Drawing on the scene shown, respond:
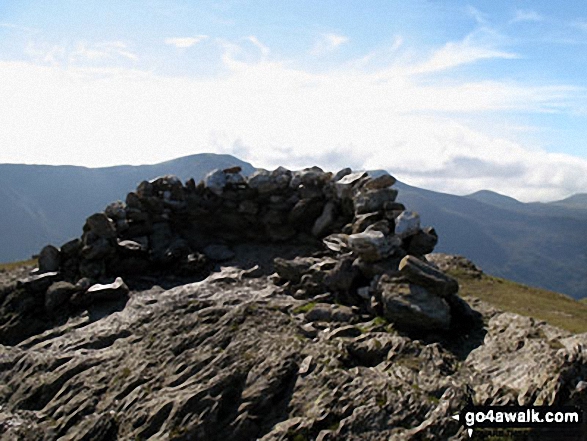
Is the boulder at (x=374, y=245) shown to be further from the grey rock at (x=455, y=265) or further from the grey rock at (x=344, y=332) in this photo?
the grey rock at (x=455, y=265)

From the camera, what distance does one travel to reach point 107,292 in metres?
32.1

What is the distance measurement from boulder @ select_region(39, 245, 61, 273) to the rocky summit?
9 cm

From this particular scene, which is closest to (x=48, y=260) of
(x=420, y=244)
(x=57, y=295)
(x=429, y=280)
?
(x=57, y=295)

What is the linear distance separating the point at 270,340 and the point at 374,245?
8.90 metres

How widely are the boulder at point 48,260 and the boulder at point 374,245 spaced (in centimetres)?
2230

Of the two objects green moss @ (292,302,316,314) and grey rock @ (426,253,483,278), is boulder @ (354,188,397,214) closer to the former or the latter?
green moss @ (292,302,316,314)

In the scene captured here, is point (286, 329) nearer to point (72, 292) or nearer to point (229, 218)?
point (72, 292)

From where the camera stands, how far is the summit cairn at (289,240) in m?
26.2

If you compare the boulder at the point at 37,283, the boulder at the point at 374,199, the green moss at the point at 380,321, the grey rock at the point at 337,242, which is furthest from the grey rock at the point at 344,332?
the boulder at the point at 37,283

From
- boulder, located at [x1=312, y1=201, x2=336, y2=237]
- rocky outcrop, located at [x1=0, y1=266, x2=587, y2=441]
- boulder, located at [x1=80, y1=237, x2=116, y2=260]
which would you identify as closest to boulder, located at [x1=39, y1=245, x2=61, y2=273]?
boulder, located at [x1=80, y1=237, x2=116, y2=260]

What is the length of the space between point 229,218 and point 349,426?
27.3 m

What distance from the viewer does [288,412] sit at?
64.8 ft

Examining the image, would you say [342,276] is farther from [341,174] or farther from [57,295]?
[57,295]

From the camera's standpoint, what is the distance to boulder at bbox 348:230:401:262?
28.8 meters
